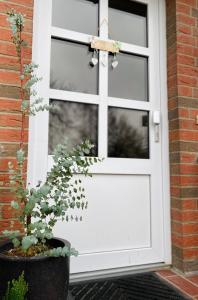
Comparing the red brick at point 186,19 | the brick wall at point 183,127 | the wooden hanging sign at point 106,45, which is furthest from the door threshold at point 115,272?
the red brick at point 186,19

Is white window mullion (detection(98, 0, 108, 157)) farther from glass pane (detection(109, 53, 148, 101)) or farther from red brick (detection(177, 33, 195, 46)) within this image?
red brick (detection(177, 33, 195, 46))

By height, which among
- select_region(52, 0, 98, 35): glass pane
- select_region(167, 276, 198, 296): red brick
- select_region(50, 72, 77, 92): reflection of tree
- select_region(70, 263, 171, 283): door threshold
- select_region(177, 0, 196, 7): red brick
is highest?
select_region(177, 0, 196, 7): red brick

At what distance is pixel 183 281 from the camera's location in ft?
5.95

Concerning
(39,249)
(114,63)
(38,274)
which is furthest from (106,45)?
(38,274)

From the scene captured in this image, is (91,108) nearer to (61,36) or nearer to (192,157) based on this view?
(61,36)

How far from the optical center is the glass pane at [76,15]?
1960mm

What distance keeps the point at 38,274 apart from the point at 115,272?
93 cm

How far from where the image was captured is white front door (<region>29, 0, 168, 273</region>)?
6.08 ft

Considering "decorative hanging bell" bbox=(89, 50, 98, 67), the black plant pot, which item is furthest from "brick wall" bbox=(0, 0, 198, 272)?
the black plant pot

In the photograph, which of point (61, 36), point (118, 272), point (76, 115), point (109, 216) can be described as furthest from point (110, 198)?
point (61, 36)

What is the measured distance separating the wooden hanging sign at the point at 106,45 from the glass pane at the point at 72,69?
0.07 m

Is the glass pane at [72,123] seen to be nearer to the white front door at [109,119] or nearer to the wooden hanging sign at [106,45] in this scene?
the white front door at [109,119]

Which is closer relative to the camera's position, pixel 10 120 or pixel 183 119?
pixel 10 120

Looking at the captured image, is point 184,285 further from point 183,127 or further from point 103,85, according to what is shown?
point 103,85
